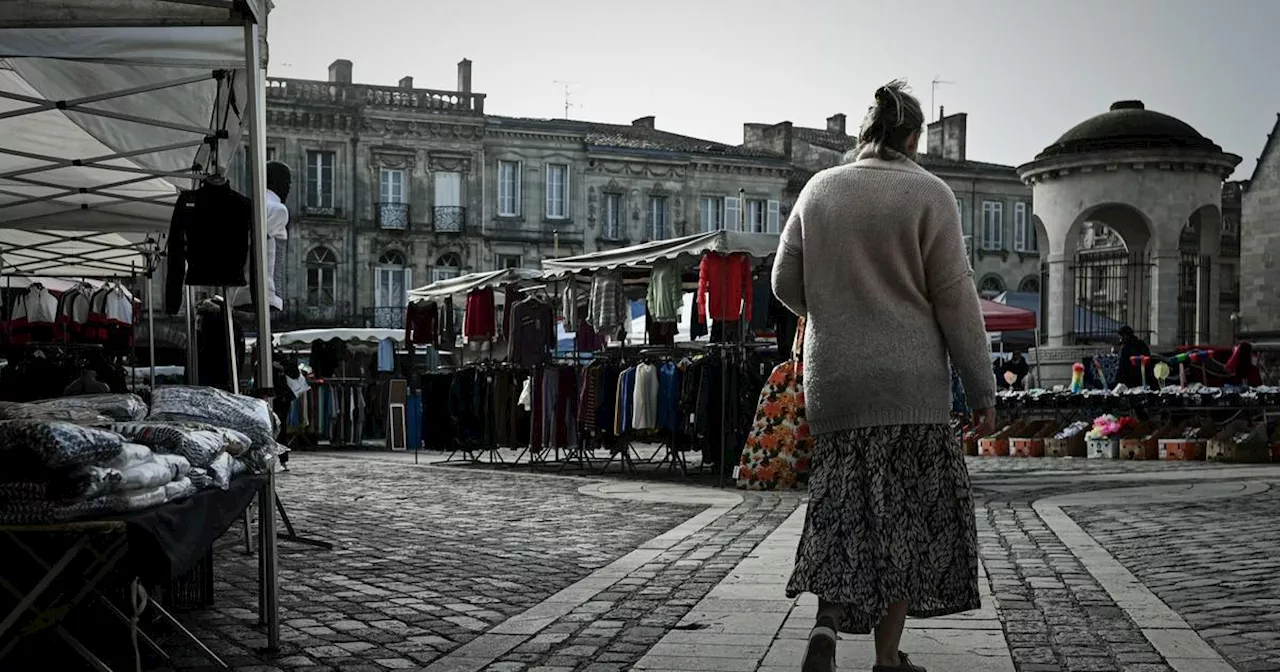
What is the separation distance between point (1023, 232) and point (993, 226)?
1.59 meters

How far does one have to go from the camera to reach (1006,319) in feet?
69.0

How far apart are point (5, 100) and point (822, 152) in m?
52.8

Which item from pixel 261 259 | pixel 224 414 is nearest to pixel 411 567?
pixel 224 414

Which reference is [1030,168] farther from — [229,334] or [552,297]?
[229,334]

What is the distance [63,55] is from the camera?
6008 millimetres

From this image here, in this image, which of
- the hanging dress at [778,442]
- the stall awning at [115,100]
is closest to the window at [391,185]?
the hanging dress at [778,442]

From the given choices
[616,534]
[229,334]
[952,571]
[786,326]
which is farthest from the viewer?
[786,326]

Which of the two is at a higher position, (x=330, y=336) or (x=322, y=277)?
(x=322, y=277)

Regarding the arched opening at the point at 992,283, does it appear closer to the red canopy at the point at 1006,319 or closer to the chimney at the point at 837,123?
the chimney at the point at 837,123

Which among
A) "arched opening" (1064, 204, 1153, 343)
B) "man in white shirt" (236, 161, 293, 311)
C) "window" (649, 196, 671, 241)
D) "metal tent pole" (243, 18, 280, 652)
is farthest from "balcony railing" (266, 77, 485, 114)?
"metal tent pole" (243, 18, 280, 652)

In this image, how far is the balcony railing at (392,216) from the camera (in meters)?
50.1

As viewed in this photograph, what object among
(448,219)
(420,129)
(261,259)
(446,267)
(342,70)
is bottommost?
(261,259)

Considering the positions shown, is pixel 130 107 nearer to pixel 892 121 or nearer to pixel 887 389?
pixel 892 121

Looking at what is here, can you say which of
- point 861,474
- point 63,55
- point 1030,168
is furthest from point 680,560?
point 1030,168
